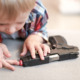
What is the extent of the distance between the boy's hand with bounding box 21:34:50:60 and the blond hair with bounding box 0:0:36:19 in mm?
127

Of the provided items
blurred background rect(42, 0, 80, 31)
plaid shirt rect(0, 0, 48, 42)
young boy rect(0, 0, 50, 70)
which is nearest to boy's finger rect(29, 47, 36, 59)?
young boy rect(0, 0, 50, 70)

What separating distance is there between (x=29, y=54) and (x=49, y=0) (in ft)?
4.18

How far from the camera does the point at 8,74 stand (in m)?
0.49

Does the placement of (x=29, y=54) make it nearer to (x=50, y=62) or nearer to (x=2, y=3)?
(x=50, y=62)

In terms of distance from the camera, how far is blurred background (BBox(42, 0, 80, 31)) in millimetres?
1355

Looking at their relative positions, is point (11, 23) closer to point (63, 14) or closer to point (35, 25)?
point (35, 25)

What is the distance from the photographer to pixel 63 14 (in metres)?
1.52

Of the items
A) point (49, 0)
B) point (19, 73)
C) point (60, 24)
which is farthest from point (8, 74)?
point (49, 0)

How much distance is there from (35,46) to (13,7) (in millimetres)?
171

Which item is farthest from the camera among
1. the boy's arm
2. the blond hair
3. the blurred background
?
the blurred background

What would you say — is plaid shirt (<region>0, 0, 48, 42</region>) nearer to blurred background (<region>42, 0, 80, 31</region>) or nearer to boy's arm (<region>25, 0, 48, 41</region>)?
boy's arm (<region>25, 0, 48, 41</region>)

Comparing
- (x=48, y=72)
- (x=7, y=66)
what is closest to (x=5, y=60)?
(x=7, y=66)

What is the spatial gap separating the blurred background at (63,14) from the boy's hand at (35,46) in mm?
662

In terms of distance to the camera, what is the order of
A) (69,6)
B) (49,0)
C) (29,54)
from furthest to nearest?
1. (49,0)
2. (69,6)
3. (29,54)
